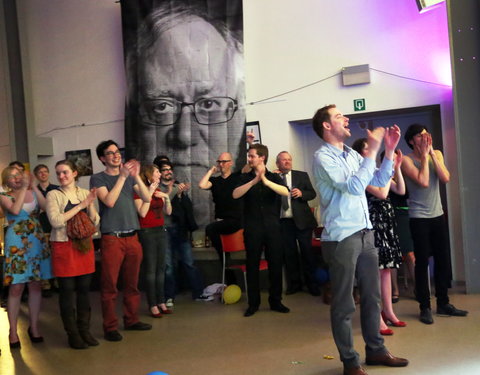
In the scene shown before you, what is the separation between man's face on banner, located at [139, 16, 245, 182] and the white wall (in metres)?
0.33

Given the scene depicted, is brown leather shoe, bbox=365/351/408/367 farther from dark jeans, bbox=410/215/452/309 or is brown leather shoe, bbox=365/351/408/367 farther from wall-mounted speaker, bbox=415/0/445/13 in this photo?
wall-mounted speaker, bbox=415/0/445/13

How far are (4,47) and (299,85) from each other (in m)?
4.47

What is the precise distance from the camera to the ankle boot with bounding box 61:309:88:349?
4316 mm

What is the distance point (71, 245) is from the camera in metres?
4.24

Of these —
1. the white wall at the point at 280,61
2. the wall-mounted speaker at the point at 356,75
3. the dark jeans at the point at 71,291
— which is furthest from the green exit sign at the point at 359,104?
the dark jeans at the point at 71,291

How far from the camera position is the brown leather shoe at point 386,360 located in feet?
11.0

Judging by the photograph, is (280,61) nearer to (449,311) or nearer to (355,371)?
(449,311)

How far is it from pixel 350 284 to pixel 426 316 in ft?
5.05

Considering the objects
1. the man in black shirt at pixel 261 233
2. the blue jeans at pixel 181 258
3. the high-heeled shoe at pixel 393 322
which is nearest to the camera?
the high-heeled shoe at pixel 393 322

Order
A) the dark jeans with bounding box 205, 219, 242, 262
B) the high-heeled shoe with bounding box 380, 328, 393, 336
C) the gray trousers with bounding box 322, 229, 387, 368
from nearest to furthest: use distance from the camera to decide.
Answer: the gray trousers with bounding box 322, 229, 387, 368 < the high-heeled shoe with bounding box 380, 328, 393, 336 < the dark jeans with bounding box 205, 219, 242, 262

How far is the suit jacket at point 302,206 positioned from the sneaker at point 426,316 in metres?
1.82

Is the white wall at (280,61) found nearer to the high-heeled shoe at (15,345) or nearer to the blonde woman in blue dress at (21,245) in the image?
the blonde woman in blue dress at (21,245)

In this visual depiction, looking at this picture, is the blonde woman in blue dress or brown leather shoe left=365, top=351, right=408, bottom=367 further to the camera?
the blonde woman in blue dress

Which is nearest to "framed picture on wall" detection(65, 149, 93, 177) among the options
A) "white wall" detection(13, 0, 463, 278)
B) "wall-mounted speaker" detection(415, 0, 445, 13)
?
"white wall" detection(13, 0, 463, 278)
